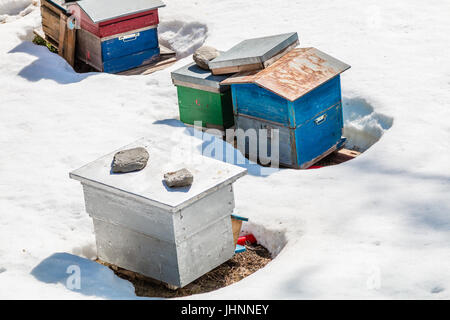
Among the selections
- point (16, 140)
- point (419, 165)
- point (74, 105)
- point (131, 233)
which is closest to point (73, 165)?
point (16, 140)

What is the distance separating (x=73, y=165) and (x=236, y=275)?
208cm

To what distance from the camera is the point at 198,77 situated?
642cm

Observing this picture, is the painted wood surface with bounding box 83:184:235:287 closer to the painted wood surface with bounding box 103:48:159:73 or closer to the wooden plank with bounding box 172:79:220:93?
the wooden plank with bounding box 172:79:220:93

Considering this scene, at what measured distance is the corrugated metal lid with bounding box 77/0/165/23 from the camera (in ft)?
25.4

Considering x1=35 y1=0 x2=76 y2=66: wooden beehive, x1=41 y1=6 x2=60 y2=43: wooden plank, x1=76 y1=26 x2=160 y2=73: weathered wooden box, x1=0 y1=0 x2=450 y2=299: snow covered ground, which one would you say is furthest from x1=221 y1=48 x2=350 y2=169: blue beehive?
x1=41 y1=6 x2=60 y2=43: wooden plank

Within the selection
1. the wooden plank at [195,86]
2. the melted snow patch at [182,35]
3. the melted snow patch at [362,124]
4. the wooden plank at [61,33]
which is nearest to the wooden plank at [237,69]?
the wooden plank at [195,86]

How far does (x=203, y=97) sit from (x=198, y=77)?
0.20 metres

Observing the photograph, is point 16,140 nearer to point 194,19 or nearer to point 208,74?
point 208,74

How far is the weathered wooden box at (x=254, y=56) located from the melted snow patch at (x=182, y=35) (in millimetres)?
2068

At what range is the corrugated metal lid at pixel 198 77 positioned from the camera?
20.8 ft

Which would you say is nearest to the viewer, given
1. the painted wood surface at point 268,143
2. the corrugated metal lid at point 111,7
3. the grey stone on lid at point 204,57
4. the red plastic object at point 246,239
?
the red plastic object at point 246,239

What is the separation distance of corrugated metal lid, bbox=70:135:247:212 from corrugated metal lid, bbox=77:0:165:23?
3.24m

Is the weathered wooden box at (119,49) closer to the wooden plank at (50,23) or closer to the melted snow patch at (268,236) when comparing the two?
the wooden plank at (50,23)

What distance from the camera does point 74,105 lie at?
24.2 feet
